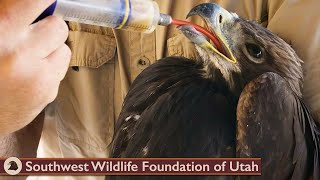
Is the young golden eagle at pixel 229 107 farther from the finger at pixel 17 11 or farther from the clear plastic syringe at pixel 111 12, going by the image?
the finger at pixel 17 11

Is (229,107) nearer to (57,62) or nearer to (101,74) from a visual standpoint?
(57,62)

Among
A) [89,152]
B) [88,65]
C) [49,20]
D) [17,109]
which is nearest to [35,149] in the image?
[89,152]

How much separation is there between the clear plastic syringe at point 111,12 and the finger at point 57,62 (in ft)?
0.17

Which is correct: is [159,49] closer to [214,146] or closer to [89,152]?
[89,152]

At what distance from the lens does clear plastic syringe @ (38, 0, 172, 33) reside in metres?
0.81

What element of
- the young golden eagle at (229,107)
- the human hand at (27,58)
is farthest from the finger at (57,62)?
the young golden eagle at (229,107)

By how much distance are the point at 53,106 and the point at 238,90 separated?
22.2 inches

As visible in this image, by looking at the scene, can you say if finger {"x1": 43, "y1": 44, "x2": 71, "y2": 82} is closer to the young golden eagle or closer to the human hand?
the human hand

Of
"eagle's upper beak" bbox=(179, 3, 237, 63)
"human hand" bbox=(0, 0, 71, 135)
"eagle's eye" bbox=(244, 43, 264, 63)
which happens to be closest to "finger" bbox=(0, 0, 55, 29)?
"human hand" bbox=(0, 0, 71, 135)

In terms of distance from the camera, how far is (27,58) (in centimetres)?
79

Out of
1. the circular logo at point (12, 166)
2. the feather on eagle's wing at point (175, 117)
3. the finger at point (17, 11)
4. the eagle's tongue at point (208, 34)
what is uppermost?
the finger at point (17, 11)

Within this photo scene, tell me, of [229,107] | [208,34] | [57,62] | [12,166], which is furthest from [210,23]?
[12,166]

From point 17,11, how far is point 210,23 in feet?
1.07

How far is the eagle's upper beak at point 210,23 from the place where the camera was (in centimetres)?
94
